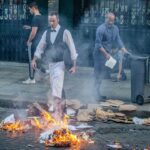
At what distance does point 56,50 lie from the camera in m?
9.52

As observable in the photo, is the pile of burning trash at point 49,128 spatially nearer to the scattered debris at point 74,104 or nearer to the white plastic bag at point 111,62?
the scattered debris at point 74,104

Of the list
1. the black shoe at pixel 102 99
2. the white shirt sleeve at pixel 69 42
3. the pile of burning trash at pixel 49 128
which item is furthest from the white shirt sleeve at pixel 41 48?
the black shoe at pixel 102 99

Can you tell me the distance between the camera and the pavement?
11.1m

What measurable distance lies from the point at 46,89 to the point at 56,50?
272 cm

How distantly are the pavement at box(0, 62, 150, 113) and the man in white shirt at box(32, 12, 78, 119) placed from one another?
1263mm

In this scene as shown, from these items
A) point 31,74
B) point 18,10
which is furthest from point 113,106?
point 18,10

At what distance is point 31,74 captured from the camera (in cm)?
1285

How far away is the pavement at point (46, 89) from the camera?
1107cm

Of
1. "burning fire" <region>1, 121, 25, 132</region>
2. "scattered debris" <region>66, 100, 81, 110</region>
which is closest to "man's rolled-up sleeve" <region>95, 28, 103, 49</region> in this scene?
"scattered debris" <region>66, 100, 81, 110</region>

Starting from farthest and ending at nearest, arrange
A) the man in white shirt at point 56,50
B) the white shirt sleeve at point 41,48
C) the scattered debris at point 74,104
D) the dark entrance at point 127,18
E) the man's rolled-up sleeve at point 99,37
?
the dark entrance at point 127,18 < the man's rolled-up sleeve at point 99,37 < the scattered debris at point 74,104 < the white shirt sleeve at point 41,48 < the man in white shirt at point 56,50

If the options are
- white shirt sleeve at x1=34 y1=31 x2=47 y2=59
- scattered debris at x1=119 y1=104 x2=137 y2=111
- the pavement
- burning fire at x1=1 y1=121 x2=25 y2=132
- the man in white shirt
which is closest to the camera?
burning fire at x1=1 y1=121 x2=25 y2=132

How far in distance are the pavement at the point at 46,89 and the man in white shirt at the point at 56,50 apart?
4.14 ft

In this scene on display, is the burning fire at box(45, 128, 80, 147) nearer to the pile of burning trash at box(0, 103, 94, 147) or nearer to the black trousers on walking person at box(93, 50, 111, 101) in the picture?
the pile of burning trash at box(0, 103, 94, 147)

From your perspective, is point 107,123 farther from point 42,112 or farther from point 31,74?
point 31,74
